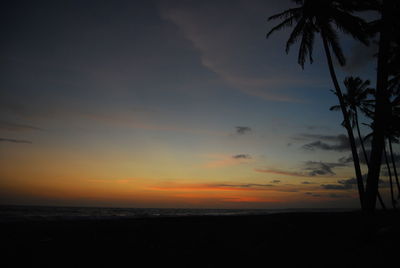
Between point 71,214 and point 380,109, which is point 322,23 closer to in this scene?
point 380,109

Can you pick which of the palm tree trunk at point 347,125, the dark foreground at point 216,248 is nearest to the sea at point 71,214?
the dark foreground at point 216,248

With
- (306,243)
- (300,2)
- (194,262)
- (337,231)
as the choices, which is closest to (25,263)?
(194,262)

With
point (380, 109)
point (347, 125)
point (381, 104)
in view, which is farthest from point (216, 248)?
point (347, 125)

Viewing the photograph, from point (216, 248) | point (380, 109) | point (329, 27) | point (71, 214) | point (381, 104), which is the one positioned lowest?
point (71, 214)

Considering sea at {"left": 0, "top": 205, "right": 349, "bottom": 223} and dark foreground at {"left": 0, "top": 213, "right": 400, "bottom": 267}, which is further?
sea at {"left": 0, "top": 205, "right": 349, "bottom": 223}

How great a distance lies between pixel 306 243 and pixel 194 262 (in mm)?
3630

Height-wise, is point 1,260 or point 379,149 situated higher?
point 379,149

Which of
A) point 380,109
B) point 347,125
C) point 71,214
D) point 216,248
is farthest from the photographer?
point 71,214

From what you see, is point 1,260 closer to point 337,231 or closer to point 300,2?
point 337,231

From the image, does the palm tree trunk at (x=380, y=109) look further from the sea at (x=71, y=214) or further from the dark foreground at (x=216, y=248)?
the sea at (x=71, y=214)

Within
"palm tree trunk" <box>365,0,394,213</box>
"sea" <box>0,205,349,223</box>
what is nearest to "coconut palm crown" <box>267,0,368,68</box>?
"palm tree trunk" <box>365,0,394,213</box>

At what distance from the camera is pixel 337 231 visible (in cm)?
827

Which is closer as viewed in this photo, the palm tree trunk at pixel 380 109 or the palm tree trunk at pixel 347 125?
the palm tree trunk at pixel 380 109

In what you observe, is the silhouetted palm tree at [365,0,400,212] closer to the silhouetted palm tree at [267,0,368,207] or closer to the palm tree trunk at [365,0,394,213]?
the palm tree trunk at [365,0,394,213]
